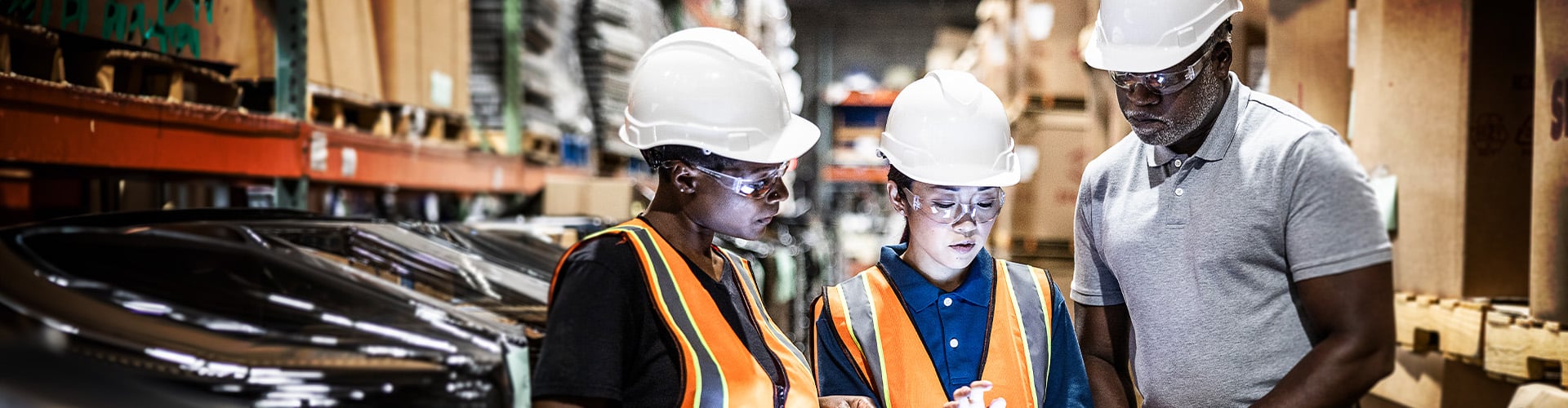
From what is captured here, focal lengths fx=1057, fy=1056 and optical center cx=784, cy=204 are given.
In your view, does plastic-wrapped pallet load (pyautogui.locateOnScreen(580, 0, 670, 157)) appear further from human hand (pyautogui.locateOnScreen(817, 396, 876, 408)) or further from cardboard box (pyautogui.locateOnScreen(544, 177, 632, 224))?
human hand (pyautogui.locateOnScreen(817, 396, 876, 408))

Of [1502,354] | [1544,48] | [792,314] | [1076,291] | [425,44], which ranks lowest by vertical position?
[792,314]

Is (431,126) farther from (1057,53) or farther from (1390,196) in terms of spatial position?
(1390,196)

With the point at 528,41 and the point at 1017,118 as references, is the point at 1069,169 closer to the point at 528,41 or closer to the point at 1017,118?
the point at 1017,118

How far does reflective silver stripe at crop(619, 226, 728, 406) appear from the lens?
1604 mm

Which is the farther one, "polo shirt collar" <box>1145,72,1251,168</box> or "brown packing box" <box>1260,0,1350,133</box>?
"brown packing box" <box>1260,0,1350,133</box>

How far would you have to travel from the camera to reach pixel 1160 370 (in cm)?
178

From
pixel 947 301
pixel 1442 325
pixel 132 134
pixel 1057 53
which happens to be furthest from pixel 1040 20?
pixel 132 134

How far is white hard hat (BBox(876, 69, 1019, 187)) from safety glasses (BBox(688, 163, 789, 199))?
26 centimetres

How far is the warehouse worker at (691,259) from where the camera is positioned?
60.2 inches

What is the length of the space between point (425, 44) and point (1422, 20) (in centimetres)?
478

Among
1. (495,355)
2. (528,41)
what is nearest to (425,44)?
(528,41)

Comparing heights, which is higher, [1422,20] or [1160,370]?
[1422,20]

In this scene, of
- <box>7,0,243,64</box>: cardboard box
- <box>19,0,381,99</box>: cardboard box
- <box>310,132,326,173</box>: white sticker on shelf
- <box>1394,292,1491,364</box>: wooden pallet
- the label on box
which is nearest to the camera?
<box>1394,292,1491,364</box>: wooden pallet

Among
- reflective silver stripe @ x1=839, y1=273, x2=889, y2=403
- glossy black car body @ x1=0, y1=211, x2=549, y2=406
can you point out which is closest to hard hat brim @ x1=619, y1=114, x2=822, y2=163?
reflective silver stripe @ x1=839, y1=273, x2=889, y2=403
